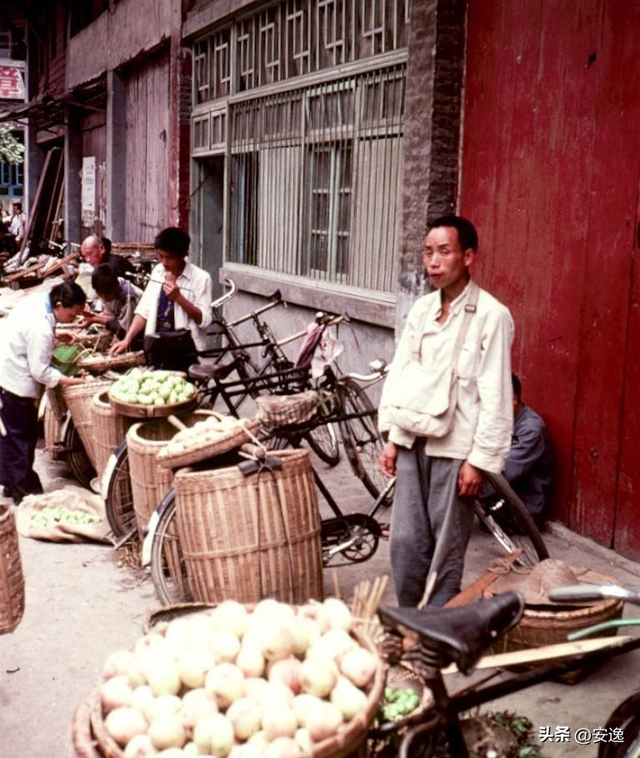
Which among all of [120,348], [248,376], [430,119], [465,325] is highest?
[430,119]

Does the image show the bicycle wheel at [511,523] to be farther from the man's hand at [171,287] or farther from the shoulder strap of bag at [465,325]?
the man's hand at [171,287]

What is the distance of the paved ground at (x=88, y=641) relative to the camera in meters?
4.09

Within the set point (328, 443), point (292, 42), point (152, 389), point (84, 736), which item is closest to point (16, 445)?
point (152, 389)

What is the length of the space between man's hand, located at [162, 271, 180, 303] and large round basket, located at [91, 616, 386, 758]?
5241 millimetres

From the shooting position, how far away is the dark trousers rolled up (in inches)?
293

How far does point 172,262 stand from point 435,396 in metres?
4.06

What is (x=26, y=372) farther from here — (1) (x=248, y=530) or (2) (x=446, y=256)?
(2) (x=446, y=256)

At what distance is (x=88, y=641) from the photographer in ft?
16.5

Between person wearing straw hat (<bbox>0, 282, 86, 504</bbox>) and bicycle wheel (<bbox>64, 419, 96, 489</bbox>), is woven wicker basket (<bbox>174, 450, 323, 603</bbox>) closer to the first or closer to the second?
person wearing straw hat (<bbox>0, 282, 86, 504</bbox>)

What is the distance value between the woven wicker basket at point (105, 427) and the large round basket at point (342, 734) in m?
4.27

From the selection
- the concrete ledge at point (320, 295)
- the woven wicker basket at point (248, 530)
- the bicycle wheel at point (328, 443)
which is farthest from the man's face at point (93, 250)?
the woven wicker basket at point (248, 530)

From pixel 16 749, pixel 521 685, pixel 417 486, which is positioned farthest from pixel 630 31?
pixel 16 749

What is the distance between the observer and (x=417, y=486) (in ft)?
14.6

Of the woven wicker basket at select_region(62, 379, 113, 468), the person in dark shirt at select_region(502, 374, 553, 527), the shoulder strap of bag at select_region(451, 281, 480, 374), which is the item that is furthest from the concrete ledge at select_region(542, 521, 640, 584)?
the woven wicker basket at select_region(62, 379, 113, 468)
